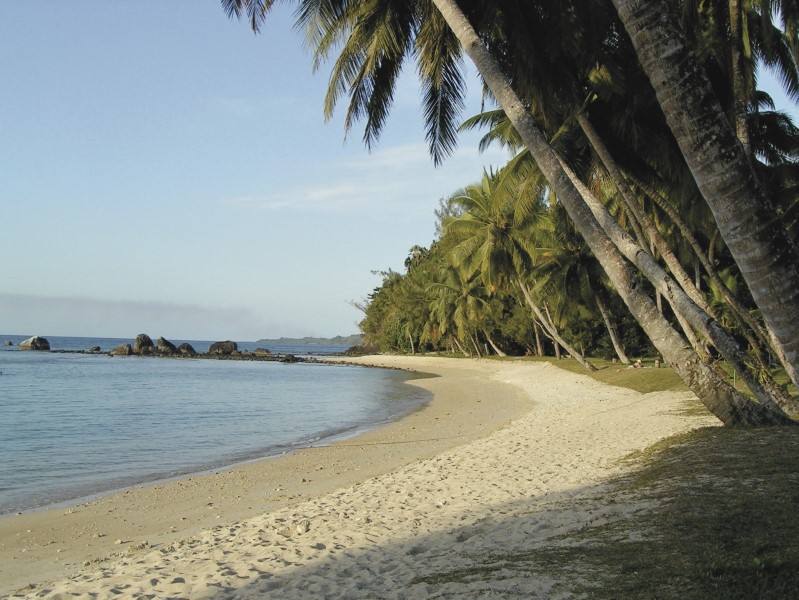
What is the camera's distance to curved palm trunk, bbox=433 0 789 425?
265 inches

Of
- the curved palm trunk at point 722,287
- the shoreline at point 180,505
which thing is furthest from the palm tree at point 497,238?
the shoreline at point 180,505

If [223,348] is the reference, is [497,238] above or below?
above

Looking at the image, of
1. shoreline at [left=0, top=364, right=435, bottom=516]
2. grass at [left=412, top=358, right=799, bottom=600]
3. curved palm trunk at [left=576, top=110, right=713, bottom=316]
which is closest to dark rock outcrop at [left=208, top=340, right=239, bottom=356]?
shoreline at [left=0, top=364, right=435, bottom=516]

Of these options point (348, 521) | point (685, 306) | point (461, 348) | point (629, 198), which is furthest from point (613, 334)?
point (461, 348)

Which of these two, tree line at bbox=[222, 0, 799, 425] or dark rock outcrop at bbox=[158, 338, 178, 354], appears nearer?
tree line at bbox=[222, 0, 799, 425]

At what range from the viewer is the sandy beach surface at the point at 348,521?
5207 mm

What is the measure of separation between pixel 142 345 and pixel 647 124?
85.0 meters

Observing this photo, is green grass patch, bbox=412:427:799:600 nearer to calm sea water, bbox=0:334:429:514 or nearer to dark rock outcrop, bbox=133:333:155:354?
calm sea water, bbox=0:334:429:514

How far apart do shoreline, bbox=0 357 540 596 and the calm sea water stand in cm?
94

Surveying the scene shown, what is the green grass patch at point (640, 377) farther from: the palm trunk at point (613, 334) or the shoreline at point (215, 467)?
the shoreline at point (215, 467)

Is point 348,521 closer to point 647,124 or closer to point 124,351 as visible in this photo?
point 647,124

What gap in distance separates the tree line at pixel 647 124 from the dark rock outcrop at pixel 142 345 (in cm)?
7406

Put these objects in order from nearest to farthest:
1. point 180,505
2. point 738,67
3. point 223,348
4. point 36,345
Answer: point 180,505 < point 738,67 < point 223,348 < point 36,345

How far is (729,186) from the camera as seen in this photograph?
330 cm
